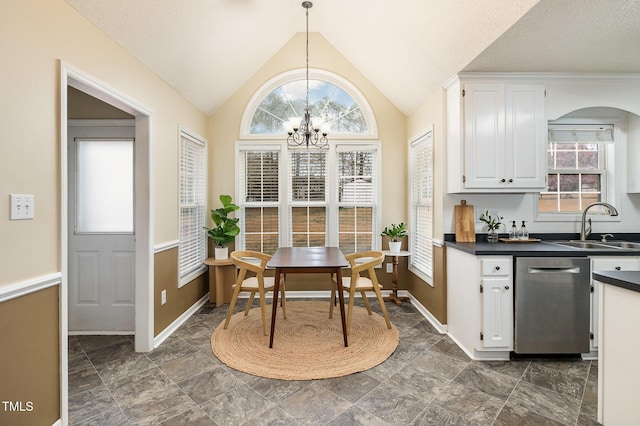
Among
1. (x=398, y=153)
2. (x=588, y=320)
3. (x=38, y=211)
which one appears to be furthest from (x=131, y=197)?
(x=588, y=320)

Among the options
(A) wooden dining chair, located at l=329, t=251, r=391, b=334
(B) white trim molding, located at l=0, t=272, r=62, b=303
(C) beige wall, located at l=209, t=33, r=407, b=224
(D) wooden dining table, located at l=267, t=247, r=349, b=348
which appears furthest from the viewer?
(C) beige wall, located at l=209, t=33, r=407, b=224

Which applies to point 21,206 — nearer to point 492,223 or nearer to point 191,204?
point 191,204

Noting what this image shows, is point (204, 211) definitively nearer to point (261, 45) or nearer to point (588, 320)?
point (261, 45)

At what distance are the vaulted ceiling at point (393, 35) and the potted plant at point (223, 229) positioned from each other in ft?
4.38

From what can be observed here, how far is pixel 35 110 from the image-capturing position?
158cm

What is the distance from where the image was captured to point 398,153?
422 cm

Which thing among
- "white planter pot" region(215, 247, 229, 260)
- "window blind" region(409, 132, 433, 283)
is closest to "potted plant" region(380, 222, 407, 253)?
"window blind" region(409, 132, 433, 283)

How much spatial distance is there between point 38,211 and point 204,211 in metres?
2.43

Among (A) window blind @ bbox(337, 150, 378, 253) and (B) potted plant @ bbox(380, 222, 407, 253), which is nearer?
(B) potted plant @ bbox(380, 222, 407, 253)

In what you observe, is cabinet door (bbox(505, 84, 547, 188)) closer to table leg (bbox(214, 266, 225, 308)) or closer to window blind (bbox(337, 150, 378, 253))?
window blind (bbox(337, 150, 378, 253))

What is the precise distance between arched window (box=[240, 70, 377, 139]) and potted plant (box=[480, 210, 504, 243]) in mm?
1896

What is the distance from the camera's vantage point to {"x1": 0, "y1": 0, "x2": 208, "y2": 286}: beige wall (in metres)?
1.44

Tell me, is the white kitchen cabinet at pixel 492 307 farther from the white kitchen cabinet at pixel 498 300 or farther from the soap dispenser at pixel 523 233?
the soap dispenser at pixel 523 233

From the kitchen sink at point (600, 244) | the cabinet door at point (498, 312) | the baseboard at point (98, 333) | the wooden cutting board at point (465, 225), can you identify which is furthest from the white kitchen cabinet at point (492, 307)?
the baseboard at point (98, 333)
